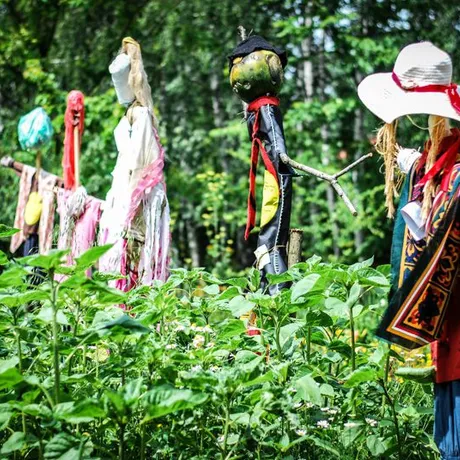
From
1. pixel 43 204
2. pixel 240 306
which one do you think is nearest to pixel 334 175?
pixel 240 306

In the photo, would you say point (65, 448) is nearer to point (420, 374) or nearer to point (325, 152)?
point (420, 374)

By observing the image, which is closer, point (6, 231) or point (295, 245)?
point (6, 231)

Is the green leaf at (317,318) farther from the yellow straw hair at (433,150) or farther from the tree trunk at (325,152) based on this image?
the tree trunk at (325,152)

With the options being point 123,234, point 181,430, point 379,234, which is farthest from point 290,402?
point 379,234

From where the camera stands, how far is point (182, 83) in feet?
41.0

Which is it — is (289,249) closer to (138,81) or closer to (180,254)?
(138,81)

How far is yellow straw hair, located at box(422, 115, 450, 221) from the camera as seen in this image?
108 inches

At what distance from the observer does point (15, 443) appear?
2.23 m

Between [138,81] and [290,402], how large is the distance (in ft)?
10.5

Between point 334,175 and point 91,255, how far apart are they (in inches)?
57.0

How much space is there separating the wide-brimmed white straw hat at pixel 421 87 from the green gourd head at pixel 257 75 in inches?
71.2

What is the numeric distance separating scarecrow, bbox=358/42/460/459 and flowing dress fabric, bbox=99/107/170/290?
228 cm

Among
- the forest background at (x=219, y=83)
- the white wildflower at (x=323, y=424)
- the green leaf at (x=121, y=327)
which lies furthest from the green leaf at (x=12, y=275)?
the forest background at (x=219, y=83)

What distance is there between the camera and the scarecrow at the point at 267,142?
4402 millimetres
